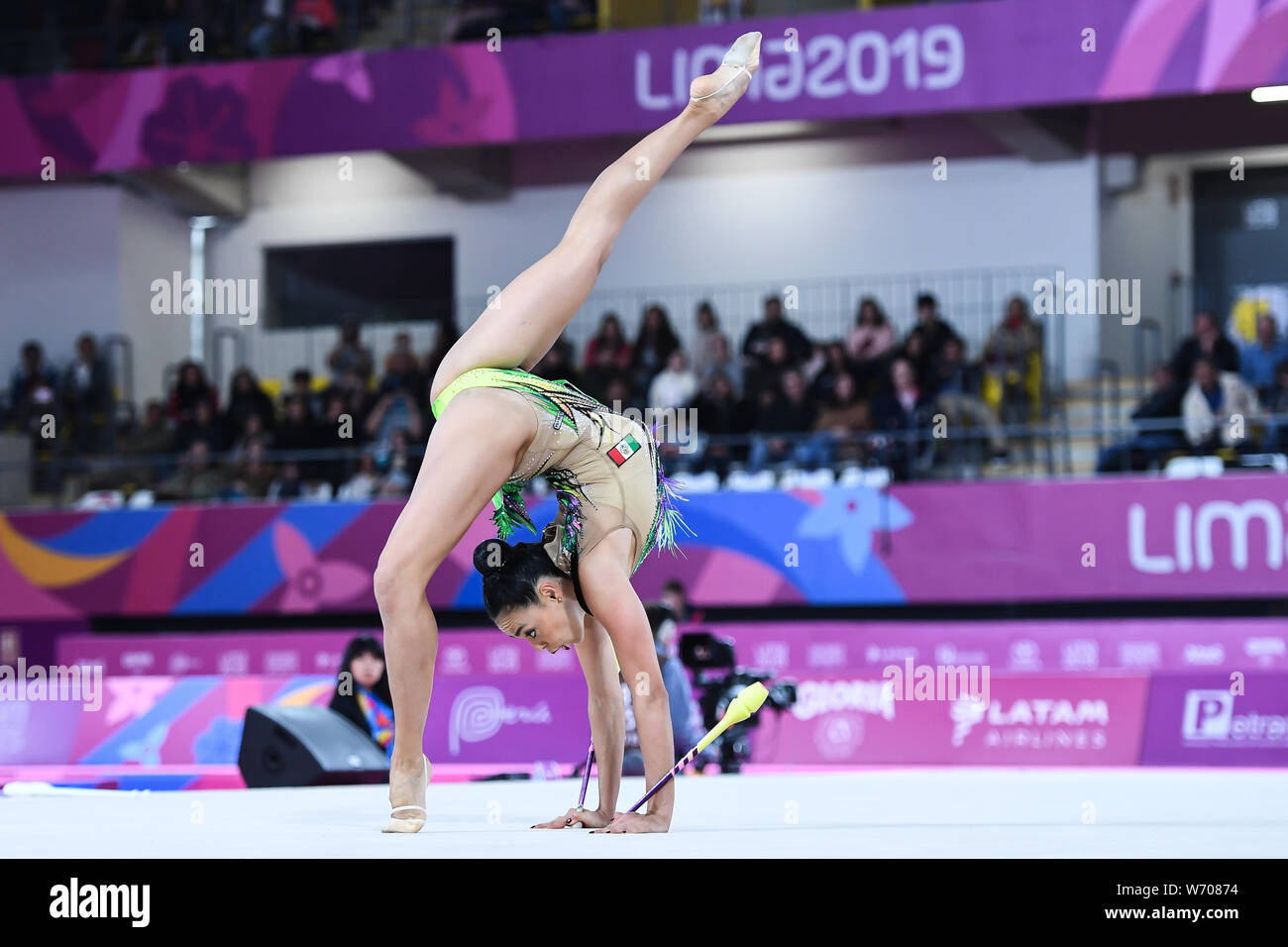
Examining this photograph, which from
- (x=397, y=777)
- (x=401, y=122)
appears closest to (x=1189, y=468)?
(x=401, y=122)

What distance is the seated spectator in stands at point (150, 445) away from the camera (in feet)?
42.6

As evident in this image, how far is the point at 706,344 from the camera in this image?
12523 mm

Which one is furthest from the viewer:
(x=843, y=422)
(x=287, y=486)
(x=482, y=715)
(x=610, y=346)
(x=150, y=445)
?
(x=150, y=445)

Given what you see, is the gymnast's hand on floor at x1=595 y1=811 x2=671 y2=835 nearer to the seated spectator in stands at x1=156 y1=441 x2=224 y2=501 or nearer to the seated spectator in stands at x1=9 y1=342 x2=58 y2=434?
the seated spectator in stands at x1=156 y1=441 x2=224 y2=501

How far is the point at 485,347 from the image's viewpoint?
3.48 meters

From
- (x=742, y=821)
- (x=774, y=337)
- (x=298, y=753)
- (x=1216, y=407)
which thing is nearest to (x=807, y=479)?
(x=774, y=337)

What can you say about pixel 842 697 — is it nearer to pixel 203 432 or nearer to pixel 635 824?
pixel 635 824

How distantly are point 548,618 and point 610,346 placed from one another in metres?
9.41

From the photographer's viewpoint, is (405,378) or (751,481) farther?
(405,378)

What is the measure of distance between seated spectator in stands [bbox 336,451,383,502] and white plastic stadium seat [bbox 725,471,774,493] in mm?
2737

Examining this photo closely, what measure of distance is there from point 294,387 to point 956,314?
5.92m

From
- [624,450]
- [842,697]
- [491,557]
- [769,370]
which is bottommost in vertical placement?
[842,697]

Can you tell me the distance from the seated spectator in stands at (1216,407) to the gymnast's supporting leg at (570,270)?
24.2 ft

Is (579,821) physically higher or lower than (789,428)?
lower
